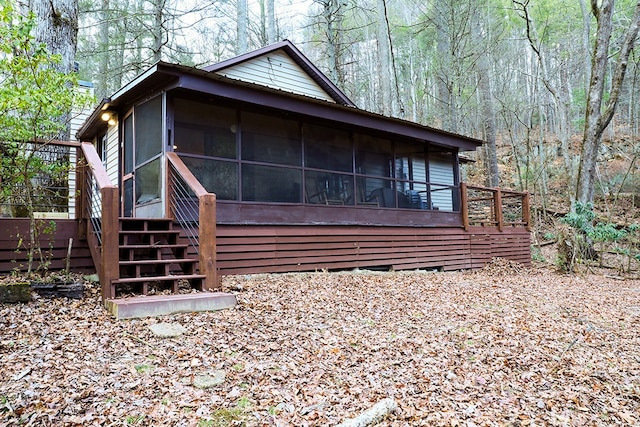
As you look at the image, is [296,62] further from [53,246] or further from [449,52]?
[449,52]

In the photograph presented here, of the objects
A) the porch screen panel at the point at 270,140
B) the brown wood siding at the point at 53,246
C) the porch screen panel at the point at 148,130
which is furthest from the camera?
the porch screen panel at the point at 270,140

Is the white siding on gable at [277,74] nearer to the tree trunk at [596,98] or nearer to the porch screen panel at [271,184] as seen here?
the porch screen panel at [271,184]

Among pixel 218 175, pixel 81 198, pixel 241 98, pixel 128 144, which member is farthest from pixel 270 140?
pixel 81 198

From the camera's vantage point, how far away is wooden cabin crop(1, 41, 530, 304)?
553 cm

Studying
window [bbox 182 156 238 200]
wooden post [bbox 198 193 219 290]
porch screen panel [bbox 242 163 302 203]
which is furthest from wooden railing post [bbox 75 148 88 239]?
porch screen panel [bbox 242 163 302 203]

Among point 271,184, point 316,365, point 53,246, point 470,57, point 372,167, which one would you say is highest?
point 470,57

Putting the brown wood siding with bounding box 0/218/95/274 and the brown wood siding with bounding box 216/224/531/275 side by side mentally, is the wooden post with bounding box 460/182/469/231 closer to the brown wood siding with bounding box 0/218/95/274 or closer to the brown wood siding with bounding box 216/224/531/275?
the brown wood siding with bounding box 216/224/531/275

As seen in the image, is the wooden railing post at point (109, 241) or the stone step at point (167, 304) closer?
the stone step at point (167, 304)

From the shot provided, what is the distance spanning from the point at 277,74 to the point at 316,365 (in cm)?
855

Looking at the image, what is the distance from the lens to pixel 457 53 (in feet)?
57.4

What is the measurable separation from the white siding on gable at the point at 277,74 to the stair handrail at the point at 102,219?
4.81m

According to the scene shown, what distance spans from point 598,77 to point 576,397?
11.7 meters

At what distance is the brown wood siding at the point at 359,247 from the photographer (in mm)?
6773

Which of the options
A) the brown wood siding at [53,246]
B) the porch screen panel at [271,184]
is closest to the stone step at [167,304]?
the brown wood siding at [53,246]
